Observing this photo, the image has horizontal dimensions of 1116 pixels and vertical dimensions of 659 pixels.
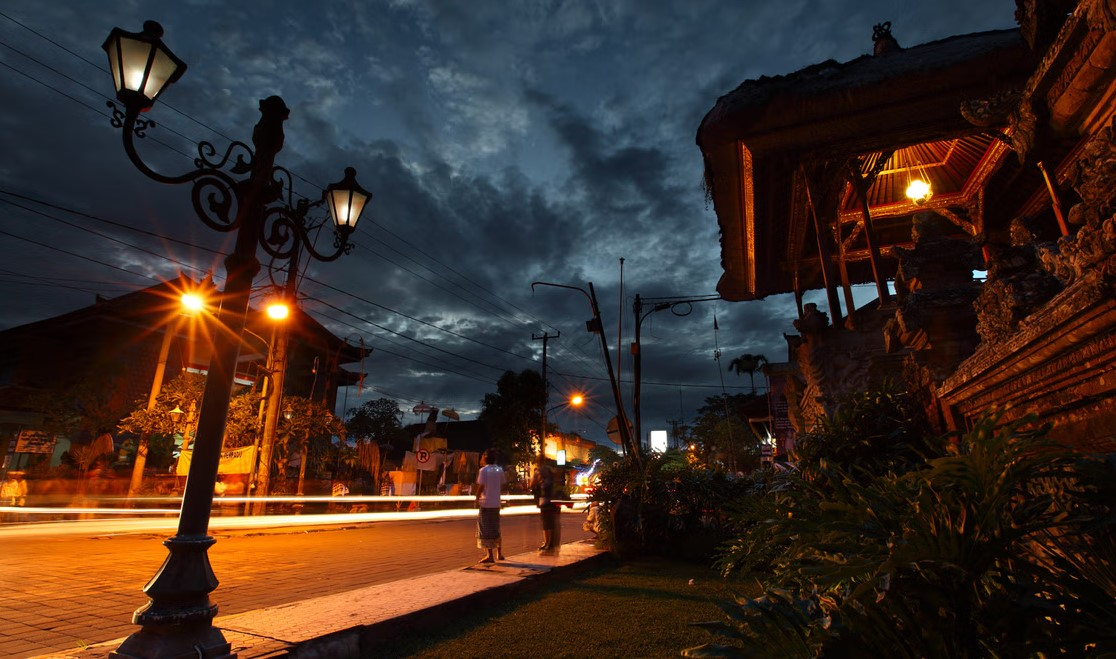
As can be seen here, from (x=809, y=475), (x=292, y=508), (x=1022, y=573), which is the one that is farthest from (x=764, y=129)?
(x=292, y=508)

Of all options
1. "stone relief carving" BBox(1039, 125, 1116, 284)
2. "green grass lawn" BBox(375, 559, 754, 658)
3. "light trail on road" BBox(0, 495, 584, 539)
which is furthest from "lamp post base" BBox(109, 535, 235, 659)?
"light trail on road" BBox(0, 495, 584, 539)

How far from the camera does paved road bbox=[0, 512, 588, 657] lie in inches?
175

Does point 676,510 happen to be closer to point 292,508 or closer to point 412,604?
point 412,604

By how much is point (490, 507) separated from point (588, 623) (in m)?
3.64

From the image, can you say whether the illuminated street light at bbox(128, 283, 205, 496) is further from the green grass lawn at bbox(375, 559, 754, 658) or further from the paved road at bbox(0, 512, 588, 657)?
the green grass lawn at bbox(375, 559, 754, 658)

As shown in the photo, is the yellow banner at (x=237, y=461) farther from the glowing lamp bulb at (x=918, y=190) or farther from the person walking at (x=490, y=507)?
the glowing lamp bulb at (x=918, y=190)

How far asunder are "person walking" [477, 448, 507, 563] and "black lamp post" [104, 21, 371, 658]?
469cm

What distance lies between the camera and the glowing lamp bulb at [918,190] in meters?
9.41

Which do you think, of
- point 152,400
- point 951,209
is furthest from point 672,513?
point 152,400

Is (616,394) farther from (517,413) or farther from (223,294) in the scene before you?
(517,413)

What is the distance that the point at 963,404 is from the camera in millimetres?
3430

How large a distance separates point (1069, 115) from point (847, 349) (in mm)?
6589

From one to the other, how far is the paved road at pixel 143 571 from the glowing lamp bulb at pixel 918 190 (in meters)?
10.4

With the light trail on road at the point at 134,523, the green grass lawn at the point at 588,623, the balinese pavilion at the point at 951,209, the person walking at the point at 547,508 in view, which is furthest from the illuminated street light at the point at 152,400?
the balinese pavilion at the point at 951,209
